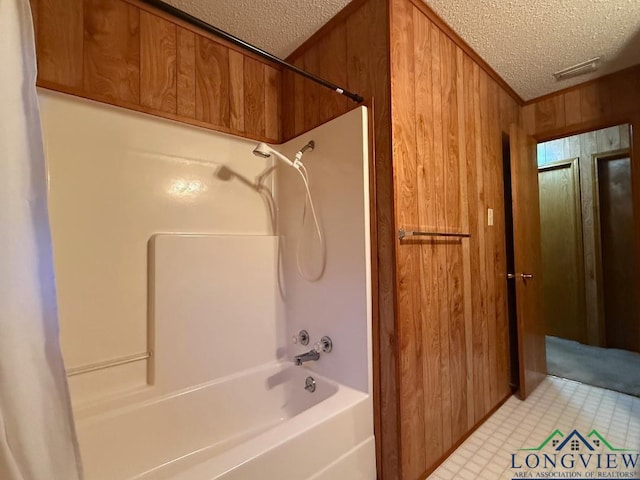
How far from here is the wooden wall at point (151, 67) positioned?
1282 mm

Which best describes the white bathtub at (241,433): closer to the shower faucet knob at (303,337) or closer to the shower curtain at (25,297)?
the shower faucet knob at (303,337)

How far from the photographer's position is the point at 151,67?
1.50 metres

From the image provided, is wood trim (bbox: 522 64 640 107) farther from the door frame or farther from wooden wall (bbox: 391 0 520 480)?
the door frame

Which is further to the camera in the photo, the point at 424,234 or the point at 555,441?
the point at 555,441

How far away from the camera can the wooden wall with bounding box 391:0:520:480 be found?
140 centimetres

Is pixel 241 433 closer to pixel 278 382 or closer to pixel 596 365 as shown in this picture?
pixel 278 382

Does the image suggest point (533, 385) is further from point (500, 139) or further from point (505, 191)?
point (500, 139)

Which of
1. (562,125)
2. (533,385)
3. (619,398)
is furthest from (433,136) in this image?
(619,398)

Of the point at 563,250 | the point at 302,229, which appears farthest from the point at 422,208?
the point at 563,250

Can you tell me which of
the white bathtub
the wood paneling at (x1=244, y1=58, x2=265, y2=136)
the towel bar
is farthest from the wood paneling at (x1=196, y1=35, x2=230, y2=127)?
the white bathtub

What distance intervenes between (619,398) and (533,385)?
55 centimetres

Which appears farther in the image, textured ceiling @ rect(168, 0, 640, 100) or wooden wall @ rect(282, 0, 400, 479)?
textured ceiling @ rect(168, 0, 640, 100)

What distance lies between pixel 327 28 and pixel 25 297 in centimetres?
Answer: 178

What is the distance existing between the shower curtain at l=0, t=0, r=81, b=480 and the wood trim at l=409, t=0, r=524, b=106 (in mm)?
1615
